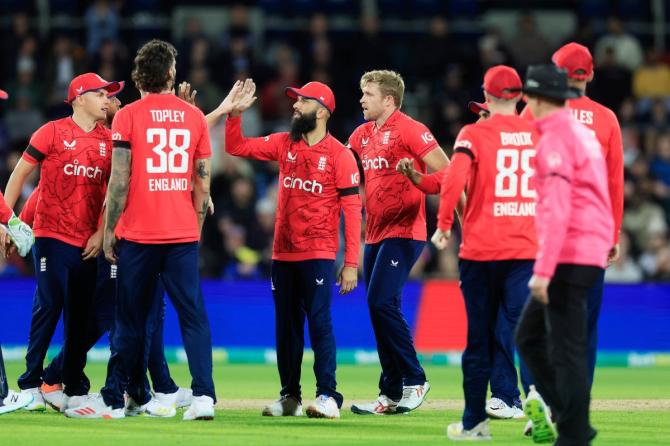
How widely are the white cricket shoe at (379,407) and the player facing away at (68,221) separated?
7.64 feet

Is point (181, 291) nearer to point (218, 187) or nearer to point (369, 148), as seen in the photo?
point (369, 148)

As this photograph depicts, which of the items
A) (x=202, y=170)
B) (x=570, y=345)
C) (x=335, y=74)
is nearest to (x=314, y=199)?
(x=202, y=170)

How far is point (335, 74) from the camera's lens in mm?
22203

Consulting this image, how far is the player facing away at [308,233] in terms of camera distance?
1120 centimetres

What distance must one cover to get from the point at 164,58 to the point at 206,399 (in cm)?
266

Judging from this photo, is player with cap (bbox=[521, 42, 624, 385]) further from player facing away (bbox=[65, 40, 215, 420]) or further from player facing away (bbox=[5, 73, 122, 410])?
player facing away (bbox=[5, 73, 122, 410])

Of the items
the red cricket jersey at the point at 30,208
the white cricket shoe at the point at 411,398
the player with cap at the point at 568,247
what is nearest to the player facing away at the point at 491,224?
the player with cap at the point at 568,247

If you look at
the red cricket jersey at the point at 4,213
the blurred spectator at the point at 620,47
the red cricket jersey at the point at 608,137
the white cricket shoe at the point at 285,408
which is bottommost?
the white cricket shoe at the point at 285,408

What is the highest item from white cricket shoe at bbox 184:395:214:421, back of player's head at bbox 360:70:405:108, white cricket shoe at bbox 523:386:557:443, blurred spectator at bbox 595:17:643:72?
blurred spectator at bbox 595:17:643:72

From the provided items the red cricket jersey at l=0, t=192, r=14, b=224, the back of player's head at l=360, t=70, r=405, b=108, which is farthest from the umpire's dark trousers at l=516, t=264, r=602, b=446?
the red cricket jersey at l=0, t=192, r=14, b=224

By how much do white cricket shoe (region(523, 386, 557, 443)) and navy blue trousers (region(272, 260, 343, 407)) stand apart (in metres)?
2.29

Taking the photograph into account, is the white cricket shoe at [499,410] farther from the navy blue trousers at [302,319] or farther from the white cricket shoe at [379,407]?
the navy blue trousers at [302,319]

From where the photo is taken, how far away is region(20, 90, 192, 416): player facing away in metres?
11.2

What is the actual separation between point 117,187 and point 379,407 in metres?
3.05
